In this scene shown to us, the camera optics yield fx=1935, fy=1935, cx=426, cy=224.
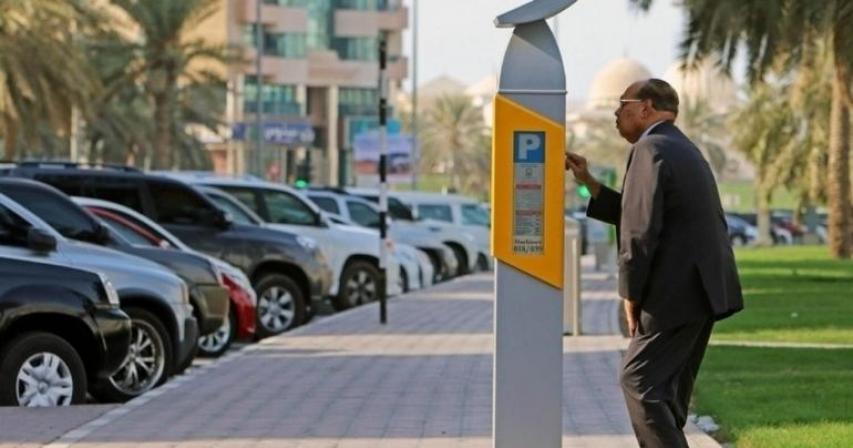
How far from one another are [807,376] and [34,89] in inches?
1267

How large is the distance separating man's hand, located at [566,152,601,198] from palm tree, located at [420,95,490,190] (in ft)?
326

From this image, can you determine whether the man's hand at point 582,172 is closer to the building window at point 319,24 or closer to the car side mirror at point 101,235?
the car side mirror at point 101,235

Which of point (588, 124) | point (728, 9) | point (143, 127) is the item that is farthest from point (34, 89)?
point (588, 124)

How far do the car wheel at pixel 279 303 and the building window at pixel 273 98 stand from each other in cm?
7055

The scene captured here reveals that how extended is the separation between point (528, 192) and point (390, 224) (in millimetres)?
29281

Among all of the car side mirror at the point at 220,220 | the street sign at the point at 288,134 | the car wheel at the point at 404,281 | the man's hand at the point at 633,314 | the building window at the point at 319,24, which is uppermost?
the building window at the point at 319,24

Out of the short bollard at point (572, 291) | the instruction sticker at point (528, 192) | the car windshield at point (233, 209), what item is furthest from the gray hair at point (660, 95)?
the car windshield at point (233, 209)

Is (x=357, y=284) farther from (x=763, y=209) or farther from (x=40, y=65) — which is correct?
(x=763, y=209)

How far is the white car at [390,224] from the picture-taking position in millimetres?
35656

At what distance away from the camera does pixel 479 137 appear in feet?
365

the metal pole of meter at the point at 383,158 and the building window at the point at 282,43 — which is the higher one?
the building window at the point at 282,43

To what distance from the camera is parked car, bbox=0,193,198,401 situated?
15352 millimetres

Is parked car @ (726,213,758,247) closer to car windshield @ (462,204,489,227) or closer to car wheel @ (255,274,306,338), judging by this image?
car windshield @ (462,204,489,227)

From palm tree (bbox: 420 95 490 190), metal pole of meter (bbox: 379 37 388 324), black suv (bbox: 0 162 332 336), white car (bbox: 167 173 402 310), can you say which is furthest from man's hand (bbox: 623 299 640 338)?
palm tree (bbox: 420 95 490 190)
